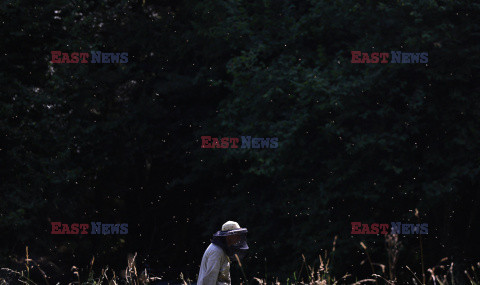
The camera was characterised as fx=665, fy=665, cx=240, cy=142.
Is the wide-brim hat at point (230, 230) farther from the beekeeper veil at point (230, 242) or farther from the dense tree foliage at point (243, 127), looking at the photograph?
the dense tree foliage at point (243, 127)

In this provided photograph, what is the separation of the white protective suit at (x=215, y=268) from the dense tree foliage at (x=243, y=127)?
8.80 m

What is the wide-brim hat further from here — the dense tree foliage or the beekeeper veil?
the dense tree foliage

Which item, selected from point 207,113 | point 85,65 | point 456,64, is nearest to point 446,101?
point 456,64

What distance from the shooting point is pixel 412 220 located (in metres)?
15.4

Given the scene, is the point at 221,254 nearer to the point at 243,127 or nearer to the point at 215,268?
the point at 215,268

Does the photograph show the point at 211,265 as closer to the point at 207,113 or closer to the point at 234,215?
the point at 234,215

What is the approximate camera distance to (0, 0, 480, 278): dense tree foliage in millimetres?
14734

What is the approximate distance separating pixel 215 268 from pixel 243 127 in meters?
10.9

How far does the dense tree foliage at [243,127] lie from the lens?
14734mm

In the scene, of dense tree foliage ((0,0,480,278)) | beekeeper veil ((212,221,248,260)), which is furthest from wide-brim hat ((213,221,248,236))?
dense tree foliage ((0,0,480,278))

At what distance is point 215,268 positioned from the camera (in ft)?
19.6

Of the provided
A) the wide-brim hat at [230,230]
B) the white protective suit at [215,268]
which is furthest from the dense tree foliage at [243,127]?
the white protective suit at [215,268]

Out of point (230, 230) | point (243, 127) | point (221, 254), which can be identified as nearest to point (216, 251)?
point (221, 254)

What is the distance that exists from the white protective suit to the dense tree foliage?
28.9 ft
